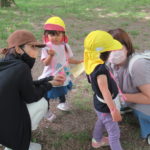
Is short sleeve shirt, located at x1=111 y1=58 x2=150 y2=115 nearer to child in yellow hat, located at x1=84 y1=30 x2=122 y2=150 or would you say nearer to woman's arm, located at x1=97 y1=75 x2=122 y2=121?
child in yellow hat, located at x1=84 y1=30 x2=122 y2=150

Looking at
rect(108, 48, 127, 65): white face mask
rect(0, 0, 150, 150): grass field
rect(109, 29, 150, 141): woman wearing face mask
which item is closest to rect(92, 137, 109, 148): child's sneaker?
rect(0, 0, 150, 150): grass field

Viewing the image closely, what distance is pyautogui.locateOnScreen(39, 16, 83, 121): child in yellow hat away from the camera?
276 cm

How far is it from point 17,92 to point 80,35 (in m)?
4.26

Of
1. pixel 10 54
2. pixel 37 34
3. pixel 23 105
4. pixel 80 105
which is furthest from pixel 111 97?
pixel 37 34

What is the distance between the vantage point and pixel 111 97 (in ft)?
6.96

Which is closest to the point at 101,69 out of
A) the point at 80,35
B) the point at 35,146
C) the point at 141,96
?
the point at 141,96

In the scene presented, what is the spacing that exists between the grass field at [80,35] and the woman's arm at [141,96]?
0.43 metres

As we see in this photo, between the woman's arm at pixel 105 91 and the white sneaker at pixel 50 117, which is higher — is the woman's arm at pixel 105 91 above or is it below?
above

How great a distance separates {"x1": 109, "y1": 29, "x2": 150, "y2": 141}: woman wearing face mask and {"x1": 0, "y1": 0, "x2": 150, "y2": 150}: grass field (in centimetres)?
Result: 26

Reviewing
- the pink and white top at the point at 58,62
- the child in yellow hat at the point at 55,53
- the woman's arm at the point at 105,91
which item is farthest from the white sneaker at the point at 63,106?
the woman's arm at the point at 105,91

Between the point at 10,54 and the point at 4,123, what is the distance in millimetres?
558

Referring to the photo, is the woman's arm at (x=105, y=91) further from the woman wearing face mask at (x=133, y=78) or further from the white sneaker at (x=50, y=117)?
the white sneaker at (x=50, y=117)

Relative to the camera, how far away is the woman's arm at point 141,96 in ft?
8.13

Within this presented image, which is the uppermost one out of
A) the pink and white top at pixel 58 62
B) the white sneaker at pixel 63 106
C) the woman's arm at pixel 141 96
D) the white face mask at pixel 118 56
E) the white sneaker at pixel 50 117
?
the white face mask at pixel 118 56
